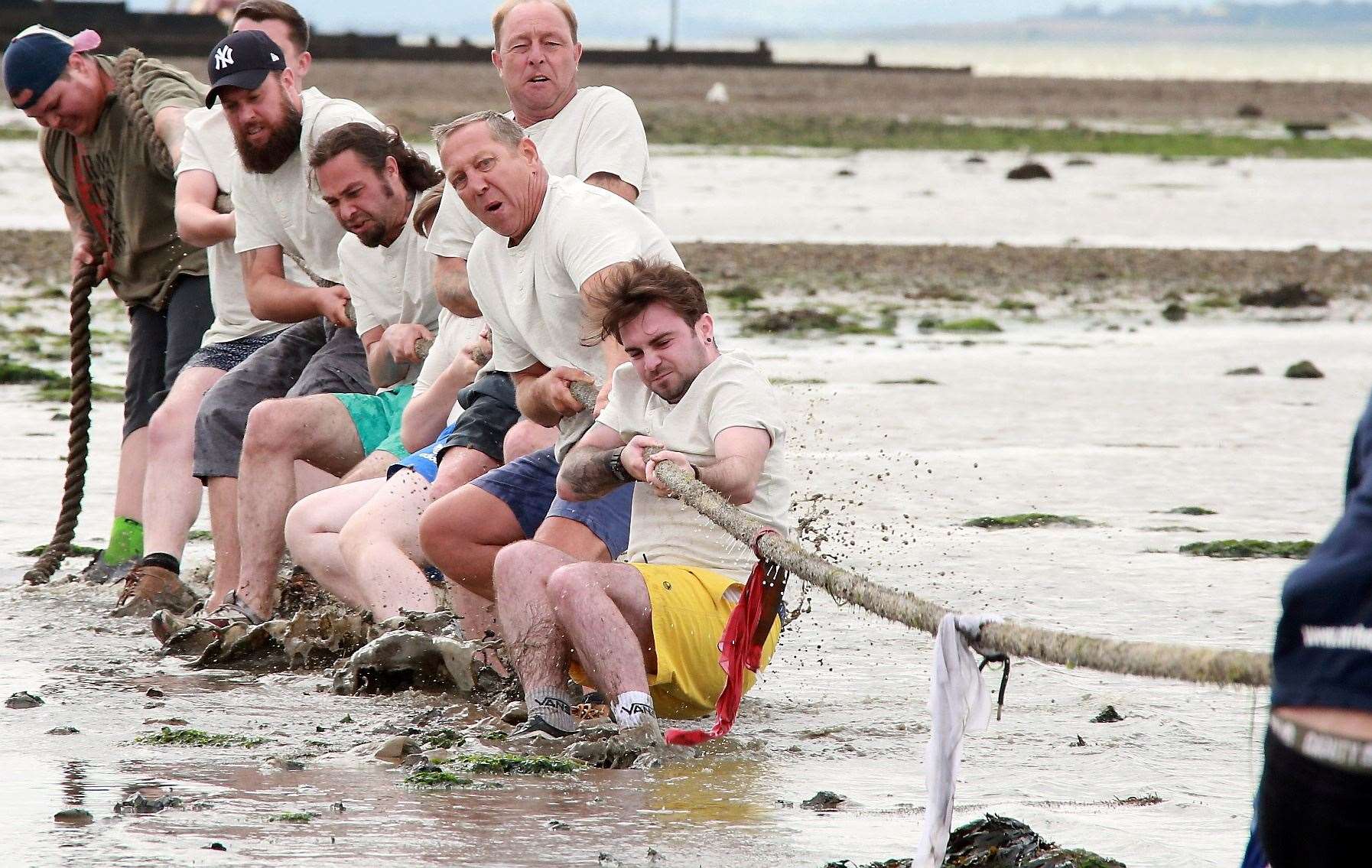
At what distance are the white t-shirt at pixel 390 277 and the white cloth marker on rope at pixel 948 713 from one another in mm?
3076

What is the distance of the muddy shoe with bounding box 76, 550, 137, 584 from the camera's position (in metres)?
7.12

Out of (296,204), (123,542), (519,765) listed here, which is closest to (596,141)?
(296,204)

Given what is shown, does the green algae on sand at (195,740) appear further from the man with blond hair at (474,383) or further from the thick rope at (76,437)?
the thick rope at (76,437)

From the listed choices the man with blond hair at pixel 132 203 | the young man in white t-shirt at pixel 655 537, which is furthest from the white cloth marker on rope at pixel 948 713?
the man with blond hair at pixel 132 203

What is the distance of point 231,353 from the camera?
6.89 m

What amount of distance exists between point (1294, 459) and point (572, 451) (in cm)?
513

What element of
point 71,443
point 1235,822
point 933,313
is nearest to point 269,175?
point 71,443

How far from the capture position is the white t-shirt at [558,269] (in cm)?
523

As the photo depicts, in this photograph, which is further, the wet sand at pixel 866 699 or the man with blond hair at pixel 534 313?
the man with blond hair at pixel 534 313

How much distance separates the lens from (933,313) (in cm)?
1466

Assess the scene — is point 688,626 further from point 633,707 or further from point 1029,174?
point 1029,174

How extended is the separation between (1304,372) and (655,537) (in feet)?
24.7

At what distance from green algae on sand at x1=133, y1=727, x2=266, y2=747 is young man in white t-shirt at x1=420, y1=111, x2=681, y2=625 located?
2.47 ft

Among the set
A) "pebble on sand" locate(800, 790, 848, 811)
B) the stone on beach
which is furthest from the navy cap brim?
the stone on beach
